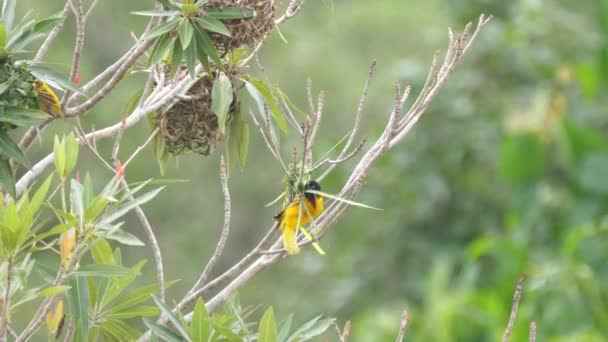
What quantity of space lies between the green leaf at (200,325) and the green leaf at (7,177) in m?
0.41

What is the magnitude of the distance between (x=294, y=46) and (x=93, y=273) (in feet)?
33.2

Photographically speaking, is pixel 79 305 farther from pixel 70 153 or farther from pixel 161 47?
pixel 161 47

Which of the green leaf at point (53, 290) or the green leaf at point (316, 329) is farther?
the green leaf at point (316, 329)

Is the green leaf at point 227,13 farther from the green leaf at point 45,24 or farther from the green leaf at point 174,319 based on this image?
the green leaf at point 174,319

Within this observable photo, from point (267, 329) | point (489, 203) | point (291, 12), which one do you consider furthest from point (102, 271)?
point (489, 203)

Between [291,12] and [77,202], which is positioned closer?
[77,202]

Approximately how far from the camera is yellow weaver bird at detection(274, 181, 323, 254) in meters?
2.27

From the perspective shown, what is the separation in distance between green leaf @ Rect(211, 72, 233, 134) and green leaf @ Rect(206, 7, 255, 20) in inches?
7.4

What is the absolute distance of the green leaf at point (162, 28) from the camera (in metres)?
2.20

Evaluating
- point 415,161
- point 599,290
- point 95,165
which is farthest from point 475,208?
point 95,165

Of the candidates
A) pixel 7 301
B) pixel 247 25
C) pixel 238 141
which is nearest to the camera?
pixel 7 301

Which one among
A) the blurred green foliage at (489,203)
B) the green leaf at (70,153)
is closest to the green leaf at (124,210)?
the green leaf at (70,153)

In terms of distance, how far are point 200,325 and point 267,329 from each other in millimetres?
125

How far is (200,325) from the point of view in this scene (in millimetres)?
2107
